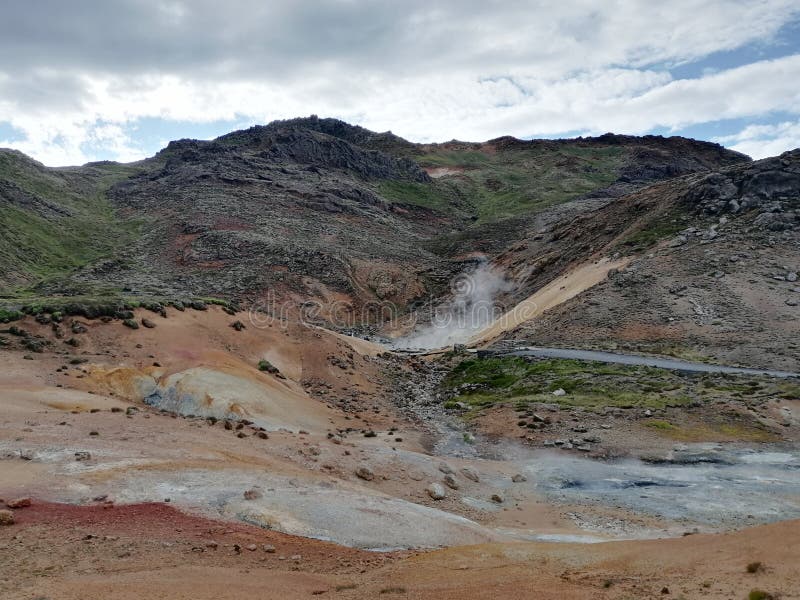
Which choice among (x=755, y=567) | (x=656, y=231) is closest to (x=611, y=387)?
Answer: (x=755, y=567)

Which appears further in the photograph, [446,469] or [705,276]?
[705,276]

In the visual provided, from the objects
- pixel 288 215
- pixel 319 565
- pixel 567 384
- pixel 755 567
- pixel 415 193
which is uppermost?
pixel 415 193

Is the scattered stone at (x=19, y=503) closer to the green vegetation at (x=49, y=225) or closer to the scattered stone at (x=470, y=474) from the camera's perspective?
the scattered stone at (x=470, y=474)

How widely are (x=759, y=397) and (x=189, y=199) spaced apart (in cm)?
6966

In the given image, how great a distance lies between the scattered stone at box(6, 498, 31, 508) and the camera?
10.1m

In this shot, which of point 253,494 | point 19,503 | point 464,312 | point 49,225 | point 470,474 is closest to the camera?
point 19,503

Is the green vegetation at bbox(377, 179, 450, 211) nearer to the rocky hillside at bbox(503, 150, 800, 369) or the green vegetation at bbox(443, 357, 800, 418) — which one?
the rocky hillside at bbox(503, 150, 800, 369)

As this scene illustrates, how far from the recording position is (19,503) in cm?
1020

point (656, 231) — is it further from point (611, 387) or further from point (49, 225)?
point (49, 225)

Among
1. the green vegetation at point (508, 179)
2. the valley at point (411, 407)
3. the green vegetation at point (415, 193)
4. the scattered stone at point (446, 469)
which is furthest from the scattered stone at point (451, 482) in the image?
the green vegetation at point (415, 193)

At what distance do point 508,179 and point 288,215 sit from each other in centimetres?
6068

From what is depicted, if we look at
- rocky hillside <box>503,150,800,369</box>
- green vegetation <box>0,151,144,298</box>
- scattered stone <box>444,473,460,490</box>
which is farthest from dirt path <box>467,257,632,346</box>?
green vegetation <box>0,151,144,298</box>

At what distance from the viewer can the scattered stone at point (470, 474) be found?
57.4ft

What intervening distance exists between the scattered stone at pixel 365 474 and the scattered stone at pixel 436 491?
64.0 inches
